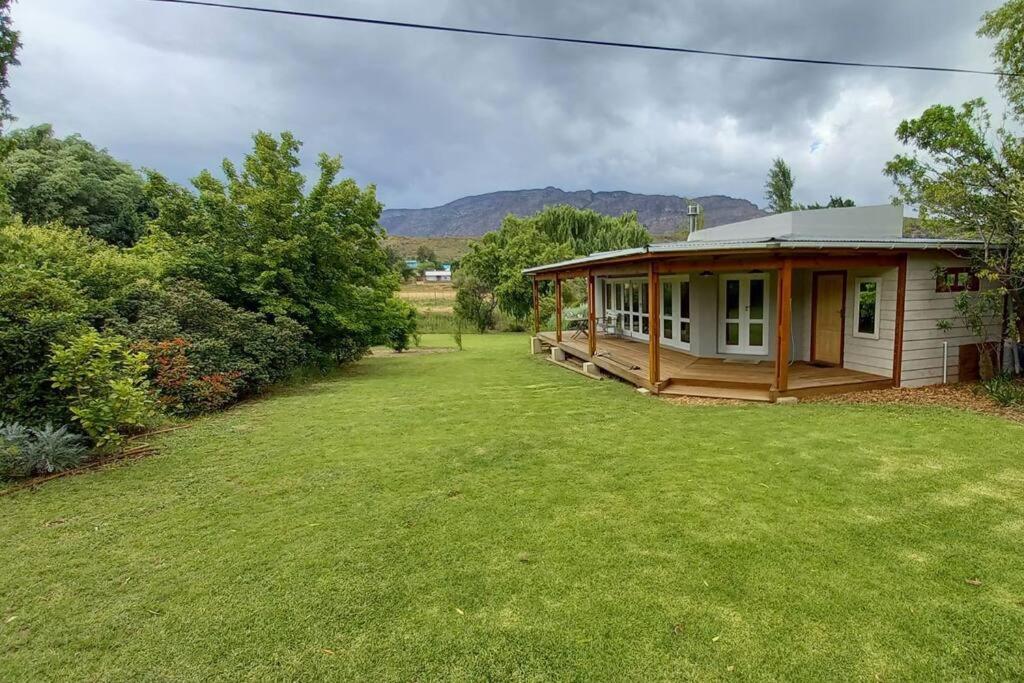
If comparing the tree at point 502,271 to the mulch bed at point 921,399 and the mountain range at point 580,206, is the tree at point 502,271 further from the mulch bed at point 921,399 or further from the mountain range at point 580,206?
the mountain range at point 580,206

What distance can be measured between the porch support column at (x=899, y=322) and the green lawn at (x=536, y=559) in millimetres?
2033

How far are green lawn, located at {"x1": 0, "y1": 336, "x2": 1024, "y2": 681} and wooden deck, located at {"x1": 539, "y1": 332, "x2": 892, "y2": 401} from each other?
1.95 metres

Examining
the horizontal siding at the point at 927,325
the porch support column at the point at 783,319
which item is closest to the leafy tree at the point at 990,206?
the horizontal siding at the point at 927,325

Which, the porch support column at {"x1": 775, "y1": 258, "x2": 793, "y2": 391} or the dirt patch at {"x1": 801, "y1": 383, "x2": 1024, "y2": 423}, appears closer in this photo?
the dirt patch at {"x1": 801, "y1": 383, "x2": 1024, "y2": 423}

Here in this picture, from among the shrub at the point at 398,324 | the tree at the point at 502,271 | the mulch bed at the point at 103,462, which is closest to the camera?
the mulch bed at the point at 103,462

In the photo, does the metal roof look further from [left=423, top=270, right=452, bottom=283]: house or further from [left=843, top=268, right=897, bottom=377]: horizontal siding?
[left=423, top=270, right=452, bottom=283]: house

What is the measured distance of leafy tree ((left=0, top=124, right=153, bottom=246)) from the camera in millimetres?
21453

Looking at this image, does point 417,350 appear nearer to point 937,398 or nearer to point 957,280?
point 937,398

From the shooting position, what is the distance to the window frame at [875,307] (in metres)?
8.44

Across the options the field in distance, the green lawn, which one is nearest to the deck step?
the green lawn

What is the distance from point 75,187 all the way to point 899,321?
3075 cm

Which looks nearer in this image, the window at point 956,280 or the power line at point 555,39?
the power line at point 555,39

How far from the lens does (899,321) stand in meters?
8.05

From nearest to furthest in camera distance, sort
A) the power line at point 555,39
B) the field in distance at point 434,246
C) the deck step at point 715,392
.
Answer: the power line at point 555,39 → the deck step at point 715,392 → the field in distance at point 434,246
